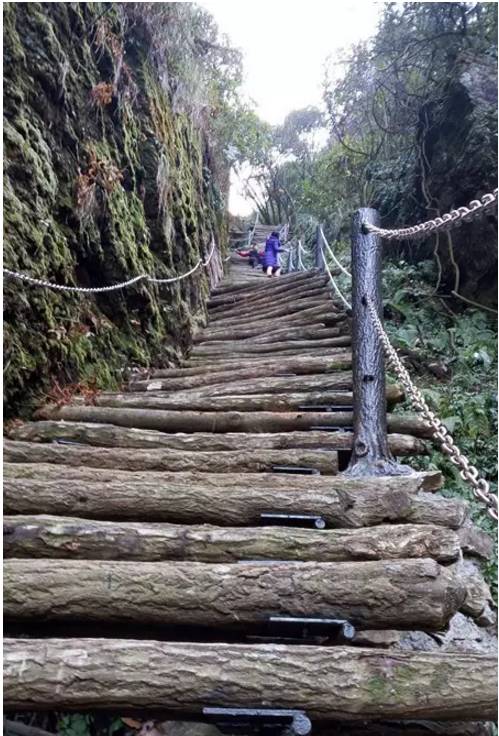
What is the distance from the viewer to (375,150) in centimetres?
1020

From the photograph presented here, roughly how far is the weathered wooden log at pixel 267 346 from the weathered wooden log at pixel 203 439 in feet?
7.66

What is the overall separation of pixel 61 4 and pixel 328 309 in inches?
158

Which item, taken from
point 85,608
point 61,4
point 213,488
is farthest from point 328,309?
point 85,608

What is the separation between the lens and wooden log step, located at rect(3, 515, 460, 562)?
219cm

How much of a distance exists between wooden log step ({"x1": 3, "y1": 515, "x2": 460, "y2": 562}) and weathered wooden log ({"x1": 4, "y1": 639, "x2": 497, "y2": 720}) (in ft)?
1.64

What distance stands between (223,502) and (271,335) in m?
4.04

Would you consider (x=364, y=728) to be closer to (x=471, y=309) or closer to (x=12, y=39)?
(x=12, y=39)

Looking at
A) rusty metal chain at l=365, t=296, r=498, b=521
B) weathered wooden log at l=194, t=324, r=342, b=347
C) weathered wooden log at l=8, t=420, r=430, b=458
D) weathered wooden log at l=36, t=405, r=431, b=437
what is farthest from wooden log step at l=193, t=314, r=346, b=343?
rusty metal chain at l=365, t=296, r=498, b=521

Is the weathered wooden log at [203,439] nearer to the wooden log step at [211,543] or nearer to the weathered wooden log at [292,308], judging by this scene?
the wooden log step at [211,543]

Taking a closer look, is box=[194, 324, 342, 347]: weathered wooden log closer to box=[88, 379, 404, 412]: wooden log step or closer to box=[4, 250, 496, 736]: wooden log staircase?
box=[88, 379, 404, 412]: wooden log step

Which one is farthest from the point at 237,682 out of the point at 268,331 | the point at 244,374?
the point at 268,331

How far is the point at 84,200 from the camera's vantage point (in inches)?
160

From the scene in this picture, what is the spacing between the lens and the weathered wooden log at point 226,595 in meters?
1.93

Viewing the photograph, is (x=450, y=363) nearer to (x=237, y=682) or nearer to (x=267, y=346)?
(x=267, y=346)
